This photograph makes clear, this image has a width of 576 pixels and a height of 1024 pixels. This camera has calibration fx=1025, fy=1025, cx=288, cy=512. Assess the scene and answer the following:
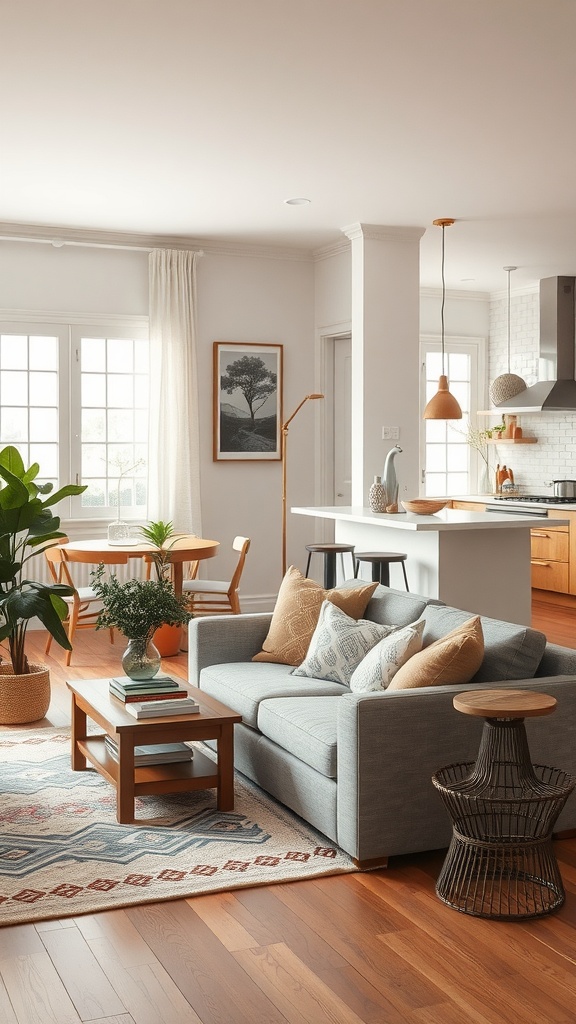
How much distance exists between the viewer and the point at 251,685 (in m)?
4.21

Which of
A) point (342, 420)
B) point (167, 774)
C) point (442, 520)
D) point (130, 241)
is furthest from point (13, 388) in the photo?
point (167, 774)

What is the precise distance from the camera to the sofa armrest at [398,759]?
3215mm

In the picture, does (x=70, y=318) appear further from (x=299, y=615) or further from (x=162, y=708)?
(x=162, y=708)

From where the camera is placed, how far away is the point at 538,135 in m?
5.15

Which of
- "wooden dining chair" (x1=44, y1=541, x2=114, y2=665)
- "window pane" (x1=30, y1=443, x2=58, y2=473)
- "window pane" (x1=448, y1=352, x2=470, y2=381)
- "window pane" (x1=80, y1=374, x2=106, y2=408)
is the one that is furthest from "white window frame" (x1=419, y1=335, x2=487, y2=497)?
"wooden dining chair" (x1=44, y1=541, x2=114, y2=665)

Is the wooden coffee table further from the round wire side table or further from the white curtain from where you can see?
the white curtain

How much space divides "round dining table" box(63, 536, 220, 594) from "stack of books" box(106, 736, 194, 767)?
7.96 ft

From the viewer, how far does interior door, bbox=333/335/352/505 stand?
8.40m

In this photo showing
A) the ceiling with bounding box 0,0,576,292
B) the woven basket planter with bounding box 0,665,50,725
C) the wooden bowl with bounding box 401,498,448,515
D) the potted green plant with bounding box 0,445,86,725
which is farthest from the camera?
the wooden bowl with bounding box 401,498,448,515

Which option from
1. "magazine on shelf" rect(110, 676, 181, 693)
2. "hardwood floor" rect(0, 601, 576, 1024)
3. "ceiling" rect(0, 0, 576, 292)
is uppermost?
"ceiling" rect(0, 0, 576, 292)

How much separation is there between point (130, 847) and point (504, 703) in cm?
137

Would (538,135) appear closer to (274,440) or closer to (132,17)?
(132,17)

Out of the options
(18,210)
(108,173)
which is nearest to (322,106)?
(108,173)

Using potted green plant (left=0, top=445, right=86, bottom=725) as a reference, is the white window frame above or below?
above
